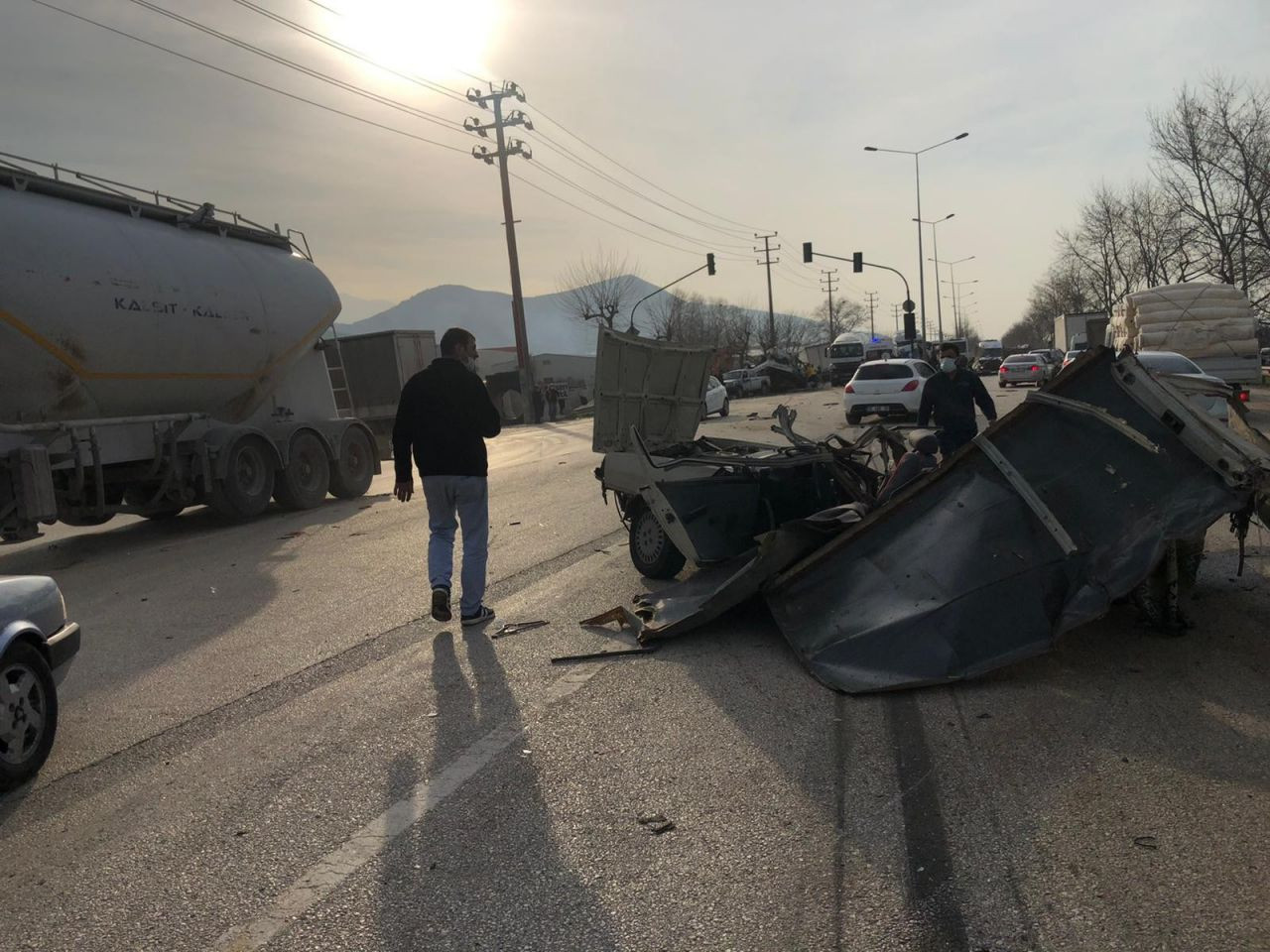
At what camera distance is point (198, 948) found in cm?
279

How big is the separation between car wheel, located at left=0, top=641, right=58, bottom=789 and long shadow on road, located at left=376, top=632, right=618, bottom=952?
157 cm

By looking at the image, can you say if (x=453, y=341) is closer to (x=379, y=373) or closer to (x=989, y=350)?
(x=379, y=373)

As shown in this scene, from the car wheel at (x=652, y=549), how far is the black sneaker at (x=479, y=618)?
142 centimetres

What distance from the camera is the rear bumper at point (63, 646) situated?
4418 mm

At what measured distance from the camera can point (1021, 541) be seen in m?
4.83

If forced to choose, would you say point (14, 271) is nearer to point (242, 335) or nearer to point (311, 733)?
point (242, 335)

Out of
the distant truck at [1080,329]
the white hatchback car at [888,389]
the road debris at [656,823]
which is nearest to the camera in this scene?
the road debris at [656,823]

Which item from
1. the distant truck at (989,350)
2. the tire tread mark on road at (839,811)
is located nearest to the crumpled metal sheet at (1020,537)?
the tire tread mark on road at (839,811)

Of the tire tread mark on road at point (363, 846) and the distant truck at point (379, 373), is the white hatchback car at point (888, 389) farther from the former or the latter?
the tire tread mark on road at point (363, 846)

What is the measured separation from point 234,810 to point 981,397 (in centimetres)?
772

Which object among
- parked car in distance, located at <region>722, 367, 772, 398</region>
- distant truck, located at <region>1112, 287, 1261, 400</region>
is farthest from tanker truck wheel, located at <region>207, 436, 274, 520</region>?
parked car in distance, located at <region>722, 367, 772, 398</region>

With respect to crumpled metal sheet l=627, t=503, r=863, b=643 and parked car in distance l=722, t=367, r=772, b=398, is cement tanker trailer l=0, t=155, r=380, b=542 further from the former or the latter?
parked car in distance l=722, t=367, r=772, b=398

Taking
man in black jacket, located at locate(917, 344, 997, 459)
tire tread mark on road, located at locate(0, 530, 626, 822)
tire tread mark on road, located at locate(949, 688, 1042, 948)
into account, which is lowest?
tire tread mark on road, located at locate(949, 688, 1042, 948)

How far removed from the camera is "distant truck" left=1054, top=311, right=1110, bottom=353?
3941 cm
